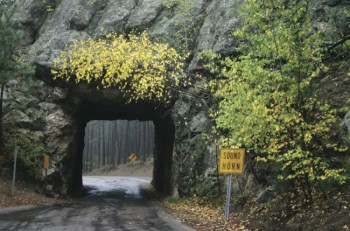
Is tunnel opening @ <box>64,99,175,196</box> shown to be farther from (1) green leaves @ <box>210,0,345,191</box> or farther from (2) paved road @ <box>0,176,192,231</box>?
(1) green leaves @ <box>210,0,345,191</box>

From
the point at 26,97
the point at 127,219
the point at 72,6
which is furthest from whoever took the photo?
the point at 72,6

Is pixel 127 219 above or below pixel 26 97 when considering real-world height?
below

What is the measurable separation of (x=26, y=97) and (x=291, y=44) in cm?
1423

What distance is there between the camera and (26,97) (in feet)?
62.9

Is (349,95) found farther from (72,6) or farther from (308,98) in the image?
(72,6)

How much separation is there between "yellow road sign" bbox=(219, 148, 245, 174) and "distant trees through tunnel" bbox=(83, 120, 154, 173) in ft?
141

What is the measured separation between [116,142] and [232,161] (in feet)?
156

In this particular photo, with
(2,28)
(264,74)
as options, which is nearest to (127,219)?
(264,74)

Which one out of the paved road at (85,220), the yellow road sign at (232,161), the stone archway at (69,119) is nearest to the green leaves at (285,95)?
the yellow road sign at (232,161)

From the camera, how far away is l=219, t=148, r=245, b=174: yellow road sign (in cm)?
1083

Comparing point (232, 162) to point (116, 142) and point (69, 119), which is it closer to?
point (69, 119)

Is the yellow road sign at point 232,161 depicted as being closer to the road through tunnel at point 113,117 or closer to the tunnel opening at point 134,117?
the road through tunnel at point 113,117

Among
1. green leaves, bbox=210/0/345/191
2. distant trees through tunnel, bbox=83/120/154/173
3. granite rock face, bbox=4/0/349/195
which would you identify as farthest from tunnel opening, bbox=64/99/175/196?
distant trees through tunnel, bbox=83/120/154/173

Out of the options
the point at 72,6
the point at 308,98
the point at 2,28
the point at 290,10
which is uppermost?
the point at 72,6
